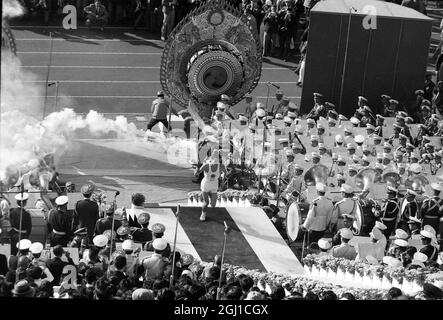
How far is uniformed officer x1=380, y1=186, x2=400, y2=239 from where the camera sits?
2000cm

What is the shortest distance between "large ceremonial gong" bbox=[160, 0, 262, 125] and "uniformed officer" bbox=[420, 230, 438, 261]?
24.8ft

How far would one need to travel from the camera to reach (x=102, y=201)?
19.8 meters

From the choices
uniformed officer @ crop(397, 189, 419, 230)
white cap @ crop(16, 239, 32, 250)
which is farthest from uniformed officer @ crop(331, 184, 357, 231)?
white cap @ crop(16, 239, 32, 250)

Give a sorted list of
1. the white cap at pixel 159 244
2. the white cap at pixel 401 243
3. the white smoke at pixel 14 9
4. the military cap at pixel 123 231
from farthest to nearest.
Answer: the white smoke at pixel 14 9, the military cap at pixel 123 231, the white cap at pixel 401 243, the white cap at pixel 159 244

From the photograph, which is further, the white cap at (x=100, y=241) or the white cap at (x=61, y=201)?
the white cap at (x=61, y=201)

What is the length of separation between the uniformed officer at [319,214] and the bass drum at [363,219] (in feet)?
1.80

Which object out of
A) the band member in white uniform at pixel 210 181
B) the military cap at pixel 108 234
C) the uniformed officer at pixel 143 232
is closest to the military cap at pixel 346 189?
the band member in white uniform at pixel 210 181

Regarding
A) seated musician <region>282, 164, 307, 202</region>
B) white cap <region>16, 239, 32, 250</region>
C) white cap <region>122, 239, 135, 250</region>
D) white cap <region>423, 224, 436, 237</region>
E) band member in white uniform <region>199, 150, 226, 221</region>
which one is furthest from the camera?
seated musician <region>282, 164, 307, 202</region>

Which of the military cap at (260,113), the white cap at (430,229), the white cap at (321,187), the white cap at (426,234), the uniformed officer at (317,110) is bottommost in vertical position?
the white cap at (430,229)

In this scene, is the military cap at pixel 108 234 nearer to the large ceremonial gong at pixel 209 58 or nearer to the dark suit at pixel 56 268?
the dark suit at pixel 56 268

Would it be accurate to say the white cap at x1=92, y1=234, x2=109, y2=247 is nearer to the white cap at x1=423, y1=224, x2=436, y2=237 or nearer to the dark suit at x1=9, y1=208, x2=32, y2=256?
the dark suit at x1=9, y1=208, x2=32, y2=256

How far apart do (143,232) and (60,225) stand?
1.44 meters

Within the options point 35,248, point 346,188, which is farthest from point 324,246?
point 35,248

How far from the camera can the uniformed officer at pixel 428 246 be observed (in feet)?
58.5
